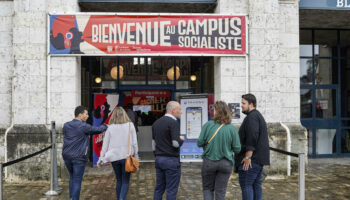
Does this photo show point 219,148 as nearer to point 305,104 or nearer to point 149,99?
point 149,99

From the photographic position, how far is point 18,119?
8312mm

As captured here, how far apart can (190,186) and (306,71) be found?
20.9ft

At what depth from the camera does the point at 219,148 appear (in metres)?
4.90

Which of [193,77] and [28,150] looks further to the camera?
[193,77]

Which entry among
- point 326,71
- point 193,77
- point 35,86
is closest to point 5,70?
point 35,86

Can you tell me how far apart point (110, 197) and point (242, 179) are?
274cm

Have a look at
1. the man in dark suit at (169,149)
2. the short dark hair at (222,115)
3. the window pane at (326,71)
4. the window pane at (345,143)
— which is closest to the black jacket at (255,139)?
the short dark hair at (222,115)

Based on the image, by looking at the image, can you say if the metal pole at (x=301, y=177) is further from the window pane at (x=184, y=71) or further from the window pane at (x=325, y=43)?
the window pane at (x=325, y=43)

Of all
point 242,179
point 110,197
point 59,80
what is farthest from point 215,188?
point 59,80

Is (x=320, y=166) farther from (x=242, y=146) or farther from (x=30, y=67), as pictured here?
(x=30, y=67)

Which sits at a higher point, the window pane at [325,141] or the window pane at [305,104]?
the window pane at [305,104]

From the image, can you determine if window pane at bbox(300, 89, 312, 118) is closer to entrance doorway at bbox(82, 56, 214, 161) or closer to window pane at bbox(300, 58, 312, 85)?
window pane at bbox(300, 58, 312, 85)

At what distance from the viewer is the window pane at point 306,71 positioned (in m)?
11.6

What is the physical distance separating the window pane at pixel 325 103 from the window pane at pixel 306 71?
1.61 ft
